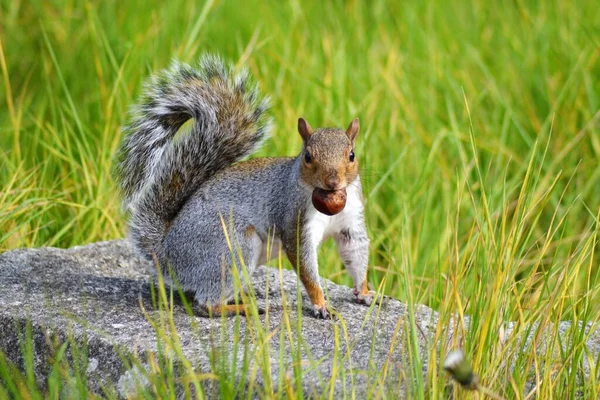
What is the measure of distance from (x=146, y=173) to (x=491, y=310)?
1.53 meters

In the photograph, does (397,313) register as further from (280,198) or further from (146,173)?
(146,173)

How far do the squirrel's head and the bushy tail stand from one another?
419mm

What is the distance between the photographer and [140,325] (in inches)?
125

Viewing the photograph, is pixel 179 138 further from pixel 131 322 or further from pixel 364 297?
pixel 364 297

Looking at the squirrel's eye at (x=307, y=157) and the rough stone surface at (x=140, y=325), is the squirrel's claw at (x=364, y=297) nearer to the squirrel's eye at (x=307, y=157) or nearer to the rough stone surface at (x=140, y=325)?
the rough stone surface at (x=140, y=325)

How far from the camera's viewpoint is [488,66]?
5.64m

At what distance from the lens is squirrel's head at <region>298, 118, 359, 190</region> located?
316 centimetres

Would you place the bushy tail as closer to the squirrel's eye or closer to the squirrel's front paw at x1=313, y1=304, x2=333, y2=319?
the squirrel's eye

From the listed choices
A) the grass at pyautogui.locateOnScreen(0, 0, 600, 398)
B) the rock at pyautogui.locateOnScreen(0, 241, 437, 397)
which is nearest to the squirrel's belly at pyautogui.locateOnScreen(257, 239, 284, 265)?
the rock at pyautogui.locateOnScreen(0, 241, 437, 397)

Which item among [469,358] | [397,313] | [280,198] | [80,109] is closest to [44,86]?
→ [80,109]

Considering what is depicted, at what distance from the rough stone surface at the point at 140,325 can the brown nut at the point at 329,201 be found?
30 centimetres

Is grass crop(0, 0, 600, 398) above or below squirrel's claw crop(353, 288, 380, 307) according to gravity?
above

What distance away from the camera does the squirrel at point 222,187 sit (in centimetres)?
332

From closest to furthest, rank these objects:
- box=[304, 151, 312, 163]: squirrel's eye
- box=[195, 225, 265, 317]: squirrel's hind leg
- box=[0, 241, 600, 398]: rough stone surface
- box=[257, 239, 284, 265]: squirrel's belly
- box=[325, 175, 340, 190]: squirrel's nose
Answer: box=[0, 241, 600, 398]: rough stone surface
box=[325, 175, 340, 190]: squirrel's nose
box=[304, 151, 312, 163]: squirrel's eye
box=[195, 225, 265, 317]: squirrel's hind leg
box=[257, 239, 284, 265]: squirrel's belly
